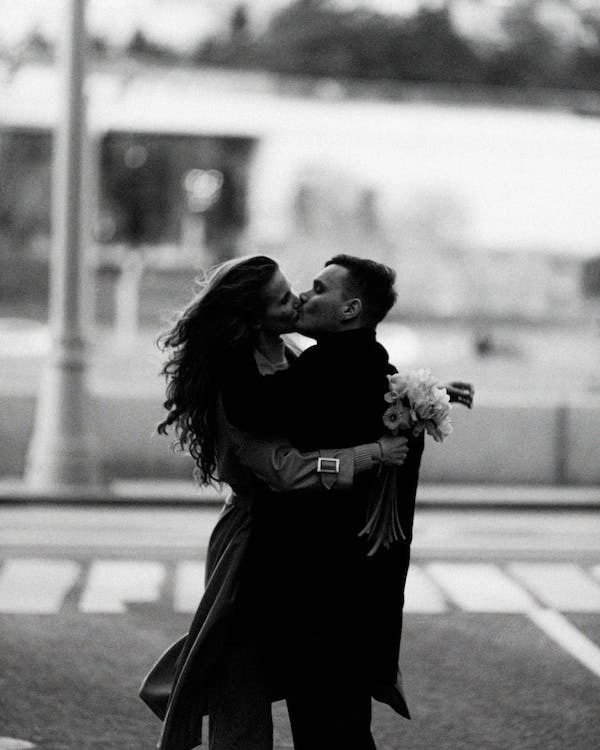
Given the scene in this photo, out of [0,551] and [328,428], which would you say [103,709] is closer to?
[328,428]

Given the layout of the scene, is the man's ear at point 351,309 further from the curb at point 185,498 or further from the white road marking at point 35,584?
the curb at point 185,498

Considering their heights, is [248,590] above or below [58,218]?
below

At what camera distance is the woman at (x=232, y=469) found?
3.57 m

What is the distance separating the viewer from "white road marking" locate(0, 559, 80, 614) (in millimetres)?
7457

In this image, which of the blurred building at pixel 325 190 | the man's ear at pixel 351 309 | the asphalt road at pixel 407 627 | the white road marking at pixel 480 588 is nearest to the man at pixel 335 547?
the man's ear at pixel 351 309

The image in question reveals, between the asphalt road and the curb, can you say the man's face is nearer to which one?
the asphalt road

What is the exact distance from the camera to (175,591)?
7.98 metres

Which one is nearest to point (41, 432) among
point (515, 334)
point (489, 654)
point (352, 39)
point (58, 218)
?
point (58, 218)

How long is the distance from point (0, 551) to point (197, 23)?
166 ft

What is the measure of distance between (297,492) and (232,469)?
0.84 feet

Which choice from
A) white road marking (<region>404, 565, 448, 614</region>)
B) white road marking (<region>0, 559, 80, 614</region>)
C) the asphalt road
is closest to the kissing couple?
the asphalt road

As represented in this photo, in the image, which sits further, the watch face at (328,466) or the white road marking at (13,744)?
the white road marking at (13,744)

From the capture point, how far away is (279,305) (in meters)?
3.66

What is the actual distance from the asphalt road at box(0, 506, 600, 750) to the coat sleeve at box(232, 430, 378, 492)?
6.29 feet
